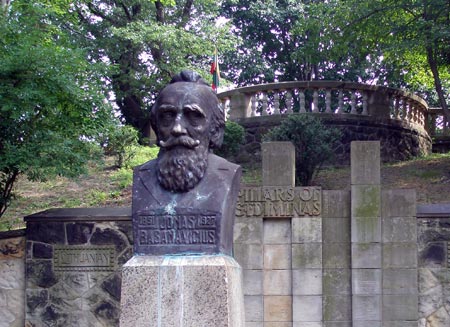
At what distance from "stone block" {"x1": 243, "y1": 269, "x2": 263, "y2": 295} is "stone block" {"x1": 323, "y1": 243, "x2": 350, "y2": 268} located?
2.79 ft

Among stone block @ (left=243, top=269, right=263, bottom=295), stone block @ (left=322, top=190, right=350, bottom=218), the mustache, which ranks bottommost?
stone block @ (left=243, top=269, right=263, bottom=295)

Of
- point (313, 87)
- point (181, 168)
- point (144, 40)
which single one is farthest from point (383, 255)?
point (144, 40)

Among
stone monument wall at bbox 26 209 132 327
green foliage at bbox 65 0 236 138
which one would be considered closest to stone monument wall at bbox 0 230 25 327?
stone monument wall at bbox 26 209 132 327

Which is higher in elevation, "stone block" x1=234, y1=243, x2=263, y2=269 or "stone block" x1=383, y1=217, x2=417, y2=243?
"stone block" x1=383, y1=217, x2=417, y2=243

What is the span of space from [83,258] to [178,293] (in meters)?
4.07

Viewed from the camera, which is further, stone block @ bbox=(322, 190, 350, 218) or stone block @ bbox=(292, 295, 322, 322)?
stone block @ bbox=(322, 190, 350, 218)

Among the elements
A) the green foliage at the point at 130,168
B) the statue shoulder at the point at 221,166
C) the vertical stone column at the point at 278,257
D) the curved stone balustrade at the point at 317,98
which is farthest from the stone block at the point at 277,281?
the curved stone balustrade at the point at 317,98

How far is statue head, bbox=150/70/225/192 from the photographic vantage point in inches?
210

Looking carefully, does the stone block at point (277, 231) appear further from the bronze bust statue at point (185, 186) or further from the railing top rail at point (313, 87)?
the railing top rail at point (313, 87)

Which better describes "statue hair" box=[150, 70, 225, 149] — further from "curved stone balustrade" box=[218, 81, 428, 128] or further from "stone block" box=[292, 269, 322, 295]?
"curved stone balustrade" box=[218, 81, 428, 128]

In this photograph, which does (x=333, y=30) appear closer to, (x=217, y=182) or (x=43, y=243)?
(x=43, y=243)

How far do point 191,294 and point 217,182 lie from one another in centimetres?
89

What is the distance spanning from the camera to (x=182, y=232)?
525 centimetres

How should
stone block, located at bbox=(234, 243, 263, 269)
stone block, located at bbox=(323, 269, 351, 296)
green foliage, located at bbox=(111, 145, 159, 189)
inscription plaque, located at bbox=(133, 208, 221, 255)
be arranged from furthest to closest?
green foliage, located at bbox=(111, 145, 159, 189) < stone block, located at bbox=(234, 243, 263, 269) < stone block, located at bbox=(323, 269, 351, 296) < inscription plaque, located at bbox=(133, 208, 221, 255)
